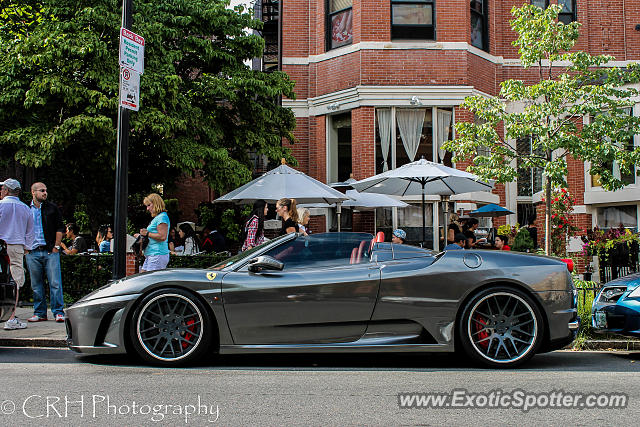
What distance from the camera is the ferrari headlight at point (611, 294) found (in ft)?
22.3

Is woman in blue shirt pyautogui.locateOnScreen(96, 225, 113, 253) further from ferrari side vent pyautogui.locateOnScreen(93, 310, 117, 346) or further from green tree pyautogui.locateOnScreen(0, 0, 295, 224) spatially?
ferrari side vent pyautogui.locateOnScreen(93, 310, 117, 346)

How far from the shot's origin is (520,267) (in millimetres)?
5980

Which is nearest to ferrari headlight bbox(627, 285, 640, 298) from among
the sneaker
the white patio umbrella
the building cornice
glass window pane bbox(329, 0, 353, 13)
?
the white patio umbrella

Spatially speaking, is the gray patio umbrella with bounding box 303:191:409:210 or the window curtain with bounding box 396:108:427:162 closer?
the gray patio umbrella with bounding box 303:191:409:210

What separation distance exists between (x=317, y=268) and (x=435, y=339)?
1.28m

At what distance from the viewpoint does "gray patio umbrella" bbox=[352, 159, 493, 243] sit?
1095cm

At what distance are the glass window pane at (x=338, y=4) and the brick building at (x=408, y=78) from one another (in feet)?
0.08

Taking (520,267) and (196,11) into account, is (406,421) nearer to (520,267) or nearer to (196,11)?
(520,267)

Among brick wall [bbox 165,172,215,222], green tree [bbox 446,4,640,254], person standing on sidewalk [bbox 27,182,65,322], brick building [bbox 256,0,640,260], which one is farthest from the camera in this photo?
brick wall [bbox 165,172,215,222]

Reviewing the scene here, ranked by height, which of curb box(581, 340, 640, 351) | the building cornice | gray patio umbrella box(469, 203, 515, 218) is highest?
the building cornice

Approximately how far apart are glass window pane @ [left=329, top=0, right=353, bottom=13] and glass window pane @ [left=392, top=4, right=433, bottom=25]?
3.88ft

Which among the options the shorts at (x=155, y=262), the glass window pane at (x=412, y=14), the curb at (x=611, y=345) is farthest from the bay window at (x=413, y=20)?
the curb at (x=611, y=345)

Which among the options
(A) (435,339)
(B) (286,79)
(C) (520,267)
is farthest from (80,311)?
(B) (286,79)

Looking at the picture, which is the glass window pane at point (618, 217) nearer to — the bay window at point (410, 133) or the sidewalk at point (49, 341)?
the bay window at point (410, 133)
